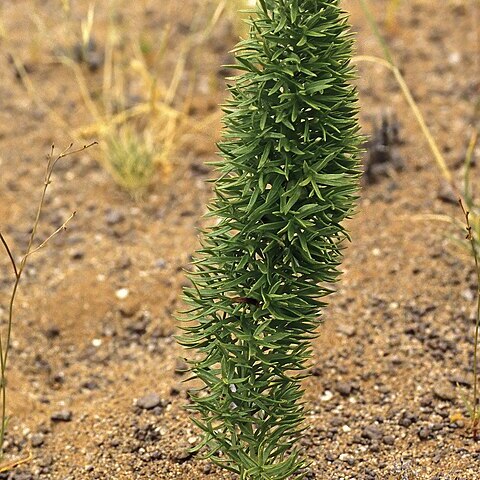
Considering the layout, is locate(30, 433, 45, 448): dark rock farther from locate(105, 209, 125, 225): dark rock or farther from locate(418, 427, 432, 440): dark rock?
locate(105, 209, 125, 225): dark rock

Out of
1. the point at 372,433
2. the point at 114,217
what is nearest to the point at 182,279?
the point at 114,217

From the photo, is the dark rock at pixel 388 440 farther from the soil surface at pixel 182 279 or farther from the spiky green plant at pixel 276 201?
the spiky green plant at pixel 276 201

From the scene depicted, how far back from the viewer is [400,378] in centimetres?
334

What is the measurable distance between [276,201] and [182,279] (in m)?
1.74

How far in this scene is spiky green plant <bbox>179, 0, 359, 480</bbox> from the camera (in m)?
2.26

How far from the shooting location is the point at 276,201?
234 centimetres

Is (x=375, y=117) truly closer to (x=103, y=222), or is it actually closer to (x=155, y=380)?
(x=103, y=222)

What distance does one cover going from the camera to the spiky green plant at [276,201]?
88.9 inches

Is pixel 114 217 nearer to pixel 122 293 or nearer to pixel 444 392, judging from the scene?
pixel 122 293

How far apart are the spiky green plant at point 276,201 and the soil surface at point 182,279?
547 millimetres

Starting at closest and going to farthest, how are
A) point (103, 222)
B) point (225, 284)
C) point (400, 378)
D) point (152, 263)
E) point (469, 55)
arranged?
1. point (225, 284)
2. point (400, 378)
3. point (152, 263)
4. point (103, 222)
5. point (469, 55)

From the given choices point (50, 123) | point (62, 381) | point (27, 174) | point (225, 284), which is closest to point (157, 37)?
point (50, 123)

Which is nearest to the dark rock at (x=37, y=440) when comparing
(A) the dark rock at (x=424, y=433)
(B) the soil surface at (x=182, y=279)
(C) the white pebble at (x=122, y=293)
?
(B) the soil surface at (x=182, y=279)

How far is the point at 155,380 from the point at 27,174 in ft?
5.45
